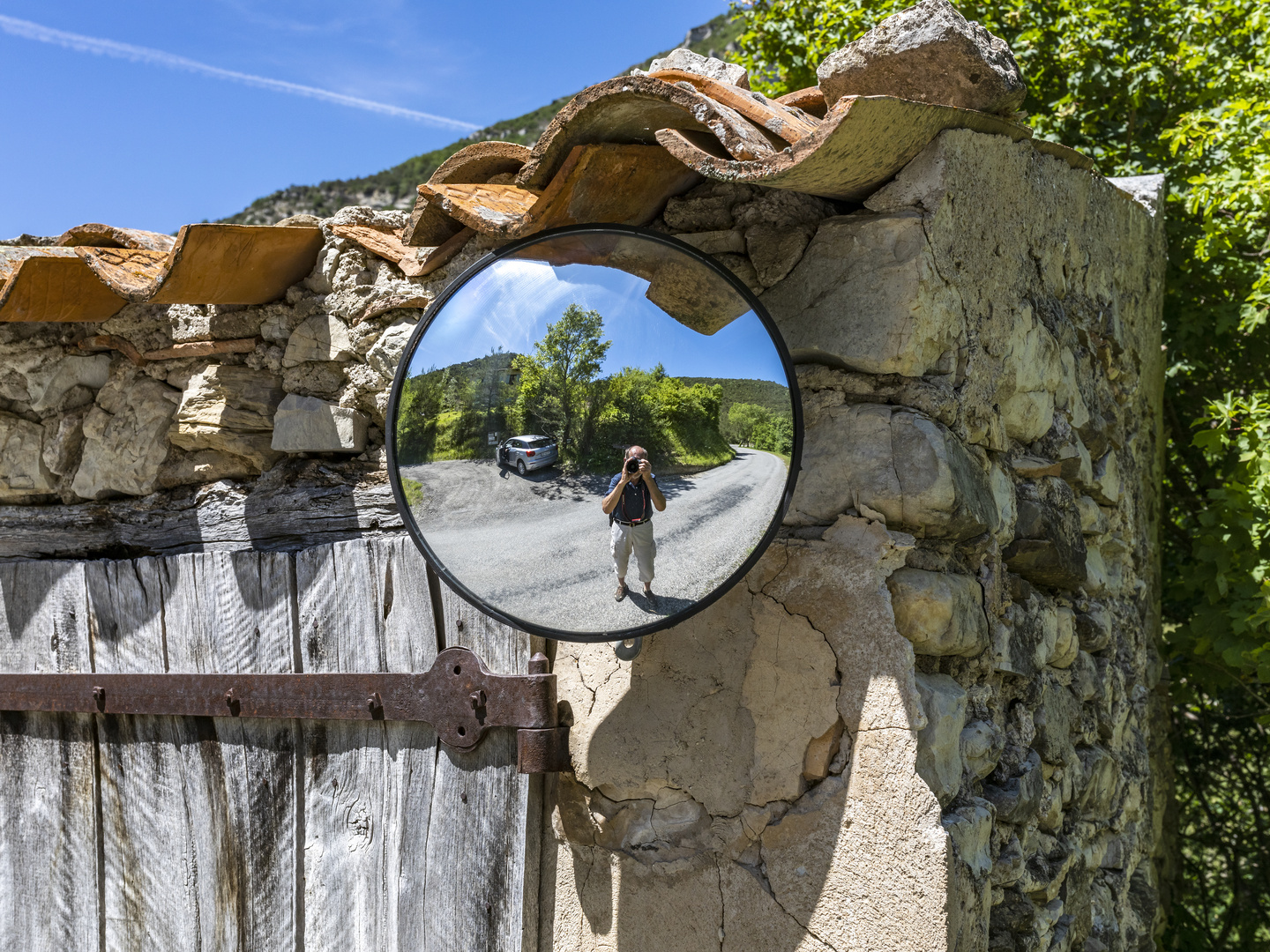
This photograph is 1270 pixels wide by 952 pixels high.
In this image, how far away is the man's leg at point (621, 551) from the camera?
54.3 inches

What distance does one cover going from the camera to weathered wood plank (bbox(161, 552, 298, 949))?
178cm

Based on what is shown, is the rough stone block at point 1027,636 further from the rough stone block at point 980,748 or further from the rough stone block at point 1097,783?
the rough stone block at point 1097,783

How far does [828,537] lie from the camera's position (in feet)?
4.90

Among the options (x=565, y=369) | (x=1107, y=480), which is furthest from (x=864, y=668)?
(x=1107, y=480)

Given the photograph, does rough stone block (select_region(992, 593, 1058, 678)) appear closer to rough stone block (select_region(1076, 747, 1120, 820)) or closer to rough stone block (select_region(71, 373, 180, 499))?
rough stone block (select_region(1076, 747, 1120, 820))

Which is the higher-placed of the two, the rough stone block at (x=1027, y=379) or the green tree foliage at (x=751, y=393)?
the rough stone block at (x=1027, y=379)

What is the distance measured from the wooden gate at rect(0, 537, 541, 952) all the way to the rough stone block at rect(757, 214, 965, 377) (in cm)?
74

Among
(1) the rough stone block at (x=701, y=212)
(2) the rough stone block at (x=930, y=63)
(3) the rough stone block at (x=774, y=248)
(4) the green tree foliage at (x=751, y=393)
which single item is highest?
(2) the rough stone block at (x=930, y=63)

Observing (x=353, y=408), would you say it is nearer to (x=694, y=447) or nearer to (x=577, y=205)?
(x=577, y=205)

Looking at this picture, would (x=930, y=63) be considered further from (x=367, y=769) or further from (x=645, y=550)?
(x=367, y=769)

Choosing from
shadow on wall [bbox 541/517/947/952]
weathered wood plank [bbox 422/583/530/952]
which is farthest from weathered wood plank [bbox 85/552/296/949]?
shadow on wall [bbox 541/517/947/952]

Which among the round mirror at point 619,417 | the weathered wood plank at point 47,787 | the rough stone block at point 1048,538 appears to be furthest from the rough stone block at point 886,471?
the weathered wood plank at point 47,787

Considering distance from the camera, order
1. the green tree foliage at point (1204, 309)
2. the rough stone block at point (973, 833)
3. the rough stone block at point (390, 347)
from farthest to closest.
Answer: the green tree foliage at point (1204, 309) < the rough stone block at point (390, 347) < the rough stone block at point (973, 833)

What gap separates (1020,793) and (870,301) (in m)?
0.94
